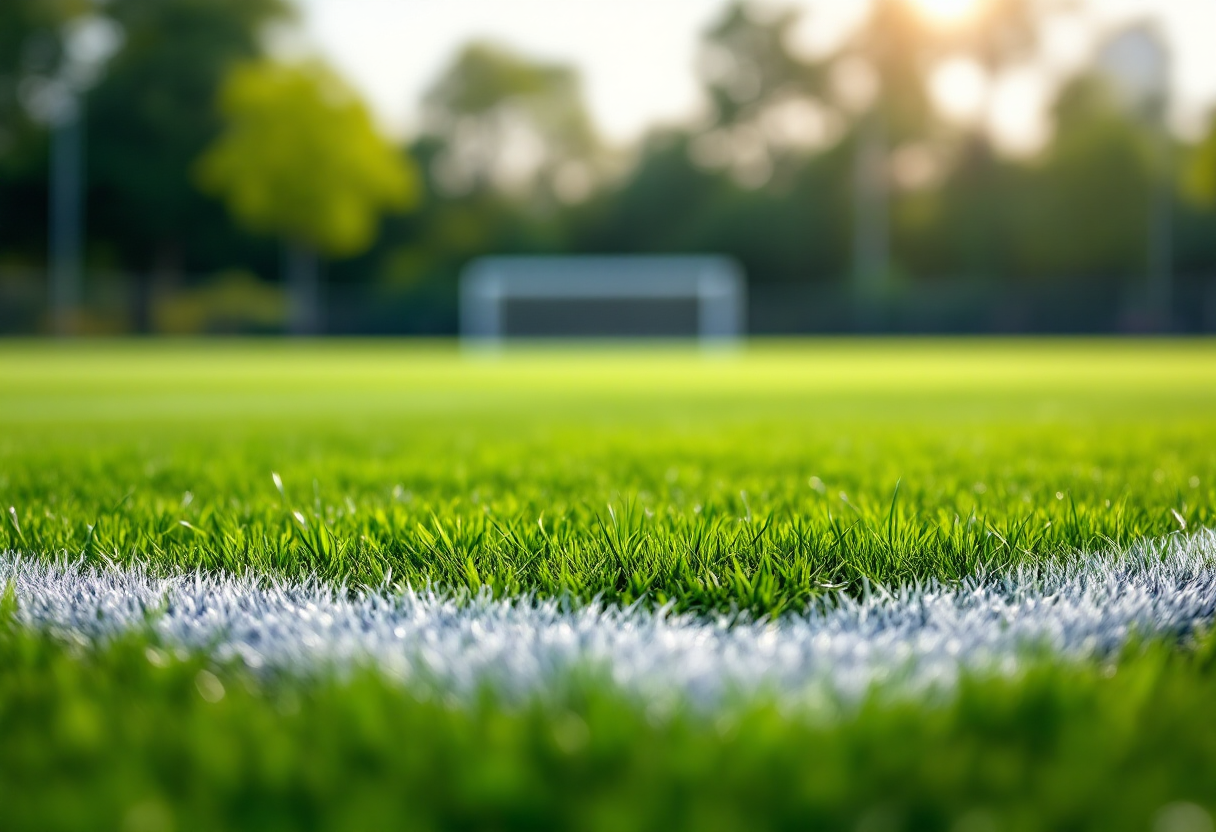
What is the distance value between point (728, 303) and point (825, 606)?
37.2m

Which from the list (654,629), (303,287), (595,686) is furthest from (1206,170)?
(595,686)

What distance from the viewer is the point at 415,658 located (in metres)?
1.42

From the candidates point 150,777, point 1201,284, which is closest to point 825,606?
point 150,777

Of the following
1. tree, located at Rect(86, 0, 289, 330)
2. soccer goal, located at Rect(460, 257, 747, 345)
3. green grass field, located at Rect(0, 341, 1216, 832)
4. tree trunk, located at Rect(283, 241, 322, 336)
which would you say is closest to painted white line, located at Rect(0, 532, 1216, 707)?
green grass field, located at Rect(0, 341, 1216, 832)

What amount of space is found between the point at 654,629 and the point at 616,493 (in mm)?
1400

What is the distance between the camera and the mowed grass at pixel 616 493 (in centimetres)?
210

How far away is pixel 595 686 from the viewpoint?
1.23 m

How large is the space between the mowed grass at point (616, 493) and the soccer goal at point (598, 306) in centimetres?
2850

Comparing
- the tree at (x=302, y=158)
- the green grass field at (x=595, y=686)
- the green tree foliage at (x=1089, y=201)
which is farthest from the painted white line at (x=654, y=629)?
the green tree foliage at (x=1089, y=201)

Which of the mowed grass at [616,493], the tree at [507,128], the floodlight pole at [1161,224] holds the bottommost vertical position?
the mowed grass at [616,493]

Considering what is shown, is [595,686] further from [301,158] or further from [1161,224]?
[1161,224]

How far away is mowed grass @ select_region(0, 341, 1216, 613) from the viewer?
6.88 ft

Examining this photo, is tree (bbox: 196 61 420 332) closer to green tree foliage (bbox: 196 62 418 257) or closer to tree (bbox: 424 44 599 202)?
green tree foliage (bbox: 196 62 418 257)

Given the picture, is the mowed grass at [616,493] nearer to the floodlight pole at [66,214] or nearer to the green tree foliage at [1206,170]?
the green tree foliage at [1206,170]
